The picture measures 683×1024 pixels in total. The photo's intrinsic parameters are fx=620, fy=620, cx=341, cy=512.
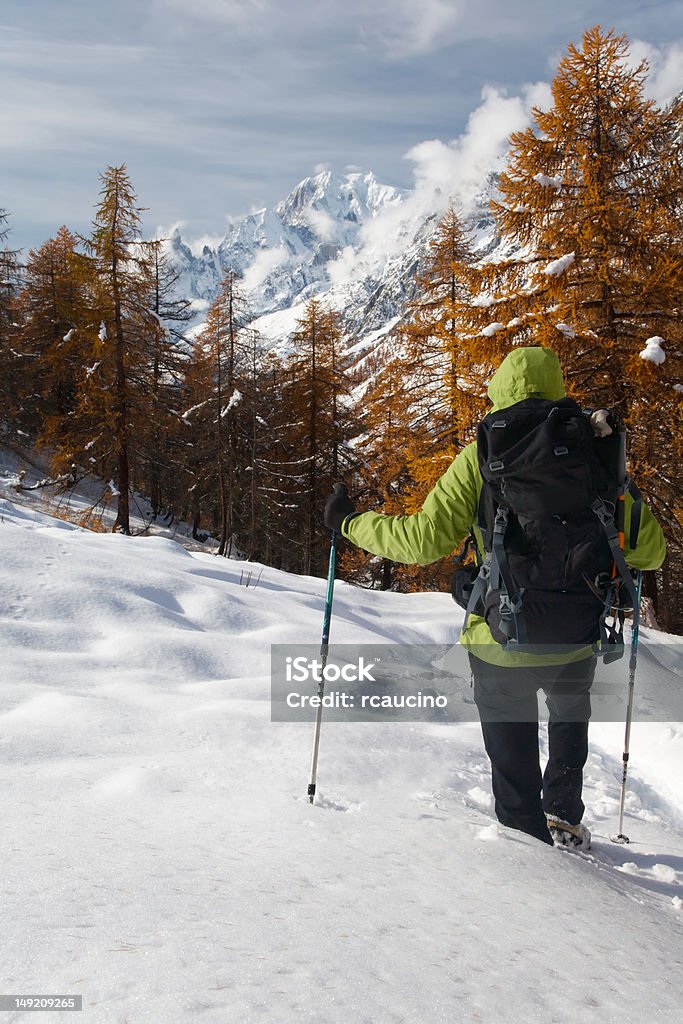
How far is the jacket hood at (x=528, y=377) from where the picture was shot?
2.89 m

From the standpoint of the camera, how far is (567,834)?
3053 mm

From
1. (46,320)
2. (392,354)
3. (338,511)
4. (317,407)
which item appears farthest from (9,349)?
(338,511)

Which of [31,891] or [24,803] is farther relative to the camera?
[24,803]

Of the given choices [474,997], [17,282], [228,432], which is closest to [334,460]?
[228,432]

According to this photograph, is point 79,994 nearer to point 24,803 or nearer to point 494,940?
point 494,940

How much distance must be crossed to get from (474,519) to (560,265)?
8.49 metres

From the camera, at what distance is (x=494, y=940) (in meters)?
1.88

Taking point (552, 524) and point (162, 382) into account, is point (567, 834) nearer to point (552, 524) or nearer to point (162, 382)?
point (552, 524)

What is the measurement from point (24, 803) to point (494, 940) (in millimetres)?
1894

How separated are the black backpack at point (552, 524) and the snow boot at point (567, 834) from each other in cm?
96

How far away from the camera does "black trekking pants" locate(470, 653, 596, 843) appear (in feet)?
9.57

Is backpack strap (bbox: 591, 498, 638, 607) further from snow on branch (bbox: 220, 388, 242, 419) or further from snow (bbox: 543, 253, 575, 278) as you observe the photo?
snow on branch (bbox: 220, 388, 242, 419)

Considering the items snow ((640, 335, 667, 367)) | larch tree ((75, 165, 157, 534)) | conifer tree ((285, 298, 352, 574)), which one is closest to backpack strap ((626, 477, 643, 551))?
snow ((640, 335, 667, 367))

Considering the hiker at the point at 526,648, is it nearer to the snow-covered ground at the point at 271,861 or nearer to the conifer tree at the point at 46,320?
the snow-covered ground at the point at 271,861
